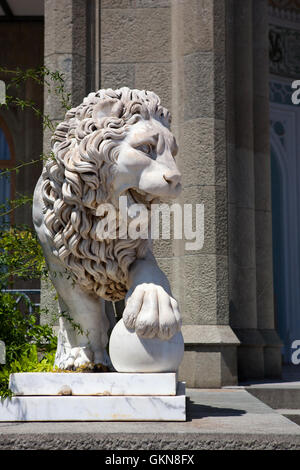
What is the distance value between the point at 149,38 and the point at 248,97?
0.92m

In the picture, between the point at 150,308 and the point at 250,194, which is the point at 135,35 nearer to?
the point at 250,194

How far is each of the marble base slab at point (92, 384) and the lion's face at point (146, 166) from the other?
2.20 feet

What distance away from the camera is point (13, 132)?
9.85m

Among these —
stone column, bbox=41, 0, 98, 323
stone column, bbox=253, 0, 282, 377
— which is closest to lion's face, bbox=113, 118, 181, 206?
stone column, bbox=41, 0, 98, 323

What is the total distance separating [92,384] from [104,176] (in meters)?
0.76

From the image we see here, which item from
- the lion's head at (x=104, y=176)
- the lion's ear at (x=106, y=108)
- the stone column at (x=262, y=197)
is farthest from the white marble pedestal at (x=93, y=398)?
the stone column at (x=262, y=197)

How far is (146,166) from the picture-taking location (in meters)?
2.54

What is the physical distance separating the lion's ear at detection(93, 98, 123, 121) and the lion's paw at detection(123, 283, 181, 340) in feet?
2.19

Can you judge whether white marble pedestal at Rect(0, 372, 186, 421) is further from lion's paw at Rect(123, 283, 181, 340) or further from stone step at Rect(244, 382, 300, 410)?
stone step at Rect(244, 382, 300, 410)

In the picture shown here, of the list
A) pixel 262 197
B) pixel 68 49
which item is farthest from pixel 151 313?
pixel 262 197

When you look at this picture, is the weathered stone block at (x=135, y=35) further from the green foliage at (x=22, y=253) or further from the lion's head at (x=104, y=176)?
the lion's head at (x=104, y=176)

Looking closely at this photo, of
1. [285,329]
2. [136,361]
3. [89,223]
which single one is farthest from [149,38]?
[285,329]

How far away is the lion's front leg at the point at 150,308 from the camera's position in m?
2.42

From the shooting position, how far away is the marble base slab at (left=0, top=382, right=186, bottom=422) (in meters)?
2.35
